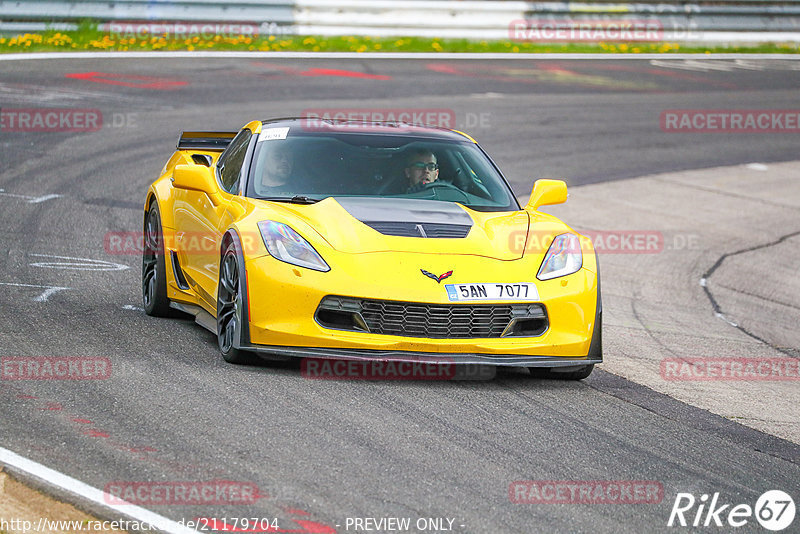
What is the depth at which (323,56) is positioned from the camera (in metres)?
23.2

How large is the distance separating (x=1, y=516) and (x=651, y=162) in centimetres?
1407

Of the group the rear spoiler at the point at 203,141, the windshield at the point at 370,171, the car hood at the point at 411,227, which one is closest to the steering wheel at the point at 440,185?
the windshield at the point at 370,171

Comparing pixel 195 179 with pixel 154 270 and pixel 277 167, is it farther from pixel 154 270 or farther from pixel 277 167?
pixel 154 270

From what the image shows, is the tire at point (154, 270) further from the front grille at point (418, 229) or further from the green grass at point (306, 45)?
the green grass at point (306, 45)

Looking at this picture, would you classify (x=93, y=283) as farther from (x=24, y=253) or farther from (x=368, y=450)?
(x=368, y=450)

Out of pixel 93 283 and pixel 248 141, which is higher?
pixel 248 141

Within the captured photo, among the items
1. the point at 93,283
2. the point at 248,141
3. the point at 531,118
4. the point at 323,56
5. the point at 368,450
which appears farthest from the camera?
the point at 323,56

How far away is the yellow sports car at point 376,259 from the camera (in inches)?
255

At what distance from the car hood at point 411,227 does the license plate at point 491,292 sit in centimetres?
24

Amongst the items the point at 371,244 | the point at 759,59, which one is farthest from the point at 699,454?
the point at 759,59

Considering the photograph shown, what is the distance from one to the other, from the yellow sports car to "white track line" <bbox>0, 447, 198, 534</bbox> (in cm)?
186

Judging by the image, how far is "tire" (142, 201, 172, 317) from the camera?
816 centimetres

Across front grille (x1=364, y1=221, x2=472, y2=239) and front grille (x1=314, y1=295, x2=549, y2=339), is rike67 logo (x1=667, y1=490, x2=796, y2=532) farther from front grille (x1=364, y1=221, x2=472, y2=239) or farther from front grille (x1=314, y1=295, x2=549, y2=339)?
front grille (x1=364, y1=221, x2=472, y2=239)

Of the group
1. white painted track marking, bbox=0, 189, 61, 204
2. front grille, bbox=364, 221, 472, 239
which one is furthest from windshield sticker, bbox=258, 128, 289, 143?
white painted track marking, bbox=0, 189, 61, 204
